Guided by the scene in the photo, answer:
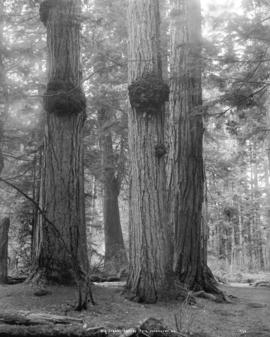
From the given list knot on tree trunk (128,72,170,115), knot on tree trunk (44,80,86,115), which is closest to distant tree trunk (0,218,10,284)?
knot on tree trunk (44,80,86,115)

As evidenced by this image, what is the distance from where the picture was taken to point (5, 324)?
Result: 402 cm

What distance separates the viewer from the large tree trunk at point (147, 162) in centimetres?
666

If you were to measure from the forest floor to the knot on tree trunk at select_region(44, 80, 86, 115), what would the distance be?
3.17 meters

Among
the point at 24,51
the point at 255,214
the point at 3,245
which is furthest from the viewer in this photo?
the point at 255,214

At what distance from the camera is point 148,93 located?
695 centimetres

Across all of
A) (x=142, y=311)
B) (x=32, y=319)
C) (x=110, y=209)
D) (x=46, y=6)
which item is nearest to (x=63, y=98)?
(x=46, y=6)

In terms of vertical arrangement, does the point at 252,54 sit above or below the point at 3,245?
above

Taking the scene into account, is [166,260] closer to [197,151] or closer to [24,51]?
[197,151]

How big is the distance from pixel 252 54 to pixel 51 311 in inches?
259

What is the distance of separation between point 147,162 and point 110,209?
9.14m

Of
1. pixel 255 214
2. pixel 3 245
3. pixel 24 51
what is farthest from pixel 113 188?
pixel 255 214

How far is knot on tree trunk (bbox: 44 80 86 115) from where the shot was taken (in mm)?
7137

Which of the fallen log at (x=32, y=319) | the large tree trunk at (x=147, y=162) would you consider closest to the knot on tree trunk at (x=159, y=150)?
the large tree trunk at (x=147, y=162)

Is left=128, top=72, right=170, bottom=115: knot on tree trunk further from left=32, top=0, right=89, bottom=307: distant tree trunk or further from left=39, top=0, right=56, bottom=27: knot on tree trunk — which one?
left=39, top=0, right=56, bottom=27: knot on tree trunk
